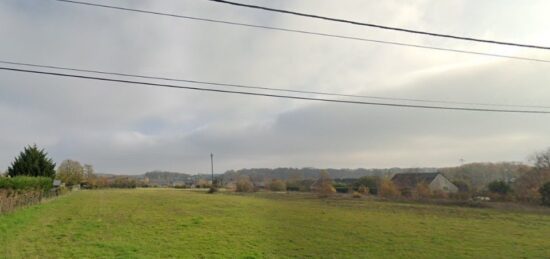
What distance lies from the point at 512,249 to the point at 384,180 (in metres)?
40.6

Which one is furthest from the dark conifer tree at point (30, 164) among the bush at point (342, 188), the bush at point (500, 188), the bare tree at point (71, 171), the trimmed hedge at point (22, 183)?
the bush at point (500, 188)

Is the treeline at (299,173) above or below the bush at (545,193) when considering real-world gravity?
above

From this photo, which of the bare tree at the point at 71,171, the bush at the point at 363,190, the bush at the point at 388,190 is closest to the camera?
the bush at the point at 388,190

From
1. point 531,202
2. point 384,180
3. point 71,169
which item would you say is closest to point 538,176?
point 531,202

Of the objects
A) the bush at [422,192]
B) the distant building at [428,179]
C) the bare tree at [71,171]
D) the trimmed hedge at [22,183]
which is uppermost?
the bare tree at [71,171]

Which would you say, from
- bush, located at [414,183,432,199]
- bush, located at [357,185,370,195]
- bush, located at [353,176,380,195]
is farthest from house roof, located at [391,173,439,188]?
bush, located at [414,183,432,199]

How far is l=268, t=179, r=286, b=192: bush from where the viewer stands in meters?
70.9

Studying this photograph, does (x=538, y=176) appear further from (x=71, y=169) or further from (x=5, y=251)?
(x=71, y=169)

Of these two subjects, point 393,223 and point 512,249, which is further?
point 393,223

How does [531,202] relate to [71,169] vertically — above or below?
below

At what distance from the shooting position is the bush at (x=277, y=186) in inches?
2793

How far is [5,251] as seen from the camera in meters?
11.5

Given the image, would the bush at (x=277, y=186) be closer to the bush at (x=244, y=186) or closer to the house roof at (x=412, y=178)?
Result: the bush at (x=244, y=186)

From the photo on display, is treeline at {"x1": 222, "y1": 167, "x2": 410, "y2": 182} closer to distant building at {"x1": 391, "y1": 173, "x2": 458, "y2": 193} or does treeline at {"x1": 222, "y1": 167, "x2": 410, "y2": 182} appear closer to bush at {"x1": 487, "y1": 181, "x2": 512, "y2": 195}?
distant building at {"x1": 391, "y1": 173, "x2": 458, "y2": 193}
